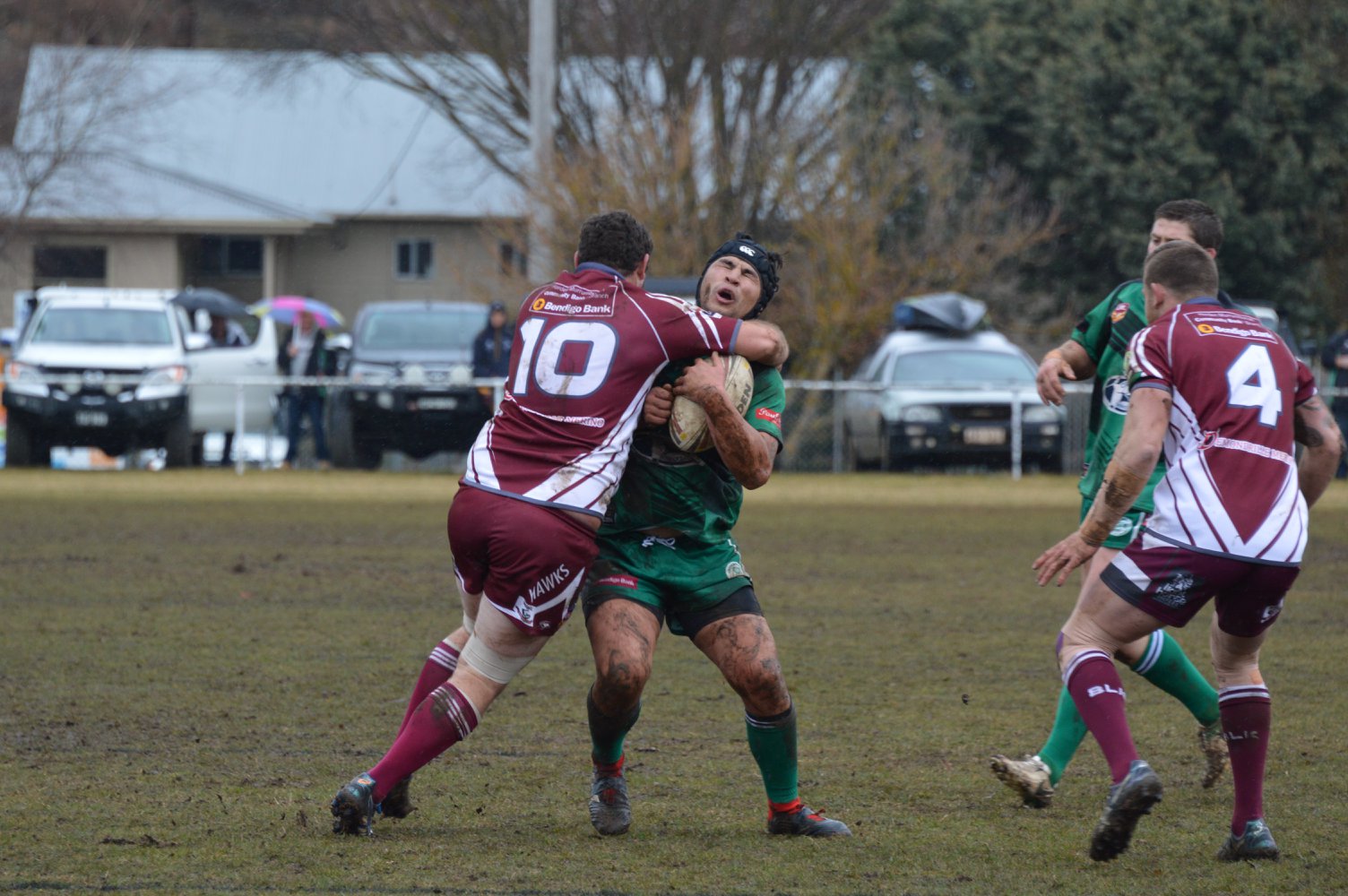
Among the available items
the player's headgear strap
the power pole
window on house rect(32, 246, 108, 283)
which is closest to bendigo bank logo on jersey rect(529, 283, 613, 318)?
the player's headgear strap

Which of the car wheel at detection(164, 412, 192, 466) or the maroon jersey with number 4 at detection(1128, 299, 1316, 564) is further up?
the maroon jersey with number 4 at detection(1128, 299, 1316, 564)

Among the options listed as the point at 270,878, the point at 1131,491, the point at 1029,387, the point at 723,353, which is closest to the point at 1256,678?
the point at 1131,491

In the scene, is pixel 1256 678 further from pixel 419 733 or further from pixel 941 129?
pixel 941 129

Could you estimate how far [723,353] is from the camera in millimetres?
5078

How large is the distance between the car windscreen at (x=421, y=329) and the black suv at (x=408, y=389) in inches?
0.4

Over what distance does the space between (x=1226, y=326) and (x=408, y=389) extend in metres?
16.6

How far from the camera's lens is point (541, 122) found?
24.6 meters

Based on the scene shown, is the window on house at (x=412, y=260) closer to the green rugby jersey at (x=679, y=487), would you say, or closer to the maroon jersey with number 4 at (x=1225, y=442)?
the green rugby jersey at (x=679, y=487)

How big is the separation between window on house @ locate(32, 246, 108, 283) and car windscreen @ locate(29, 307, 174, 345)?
18346 millimetres

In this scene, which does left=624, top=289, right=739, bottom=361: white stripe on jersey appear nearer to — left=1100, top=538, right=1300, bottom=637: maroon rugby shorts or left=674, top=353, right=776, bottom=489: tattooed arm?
left=674, top=353, right=776, bottom=489: tattooed arm

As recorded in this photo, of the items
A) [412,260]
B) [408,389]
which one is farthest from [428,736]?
[412,260]

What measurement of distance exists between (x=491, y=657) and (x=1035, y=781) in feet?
5.82

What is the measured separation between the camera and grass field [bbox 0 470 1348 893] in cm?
477

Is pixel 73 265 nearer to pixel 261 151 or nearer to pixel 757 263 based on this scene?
pixel 261 151
